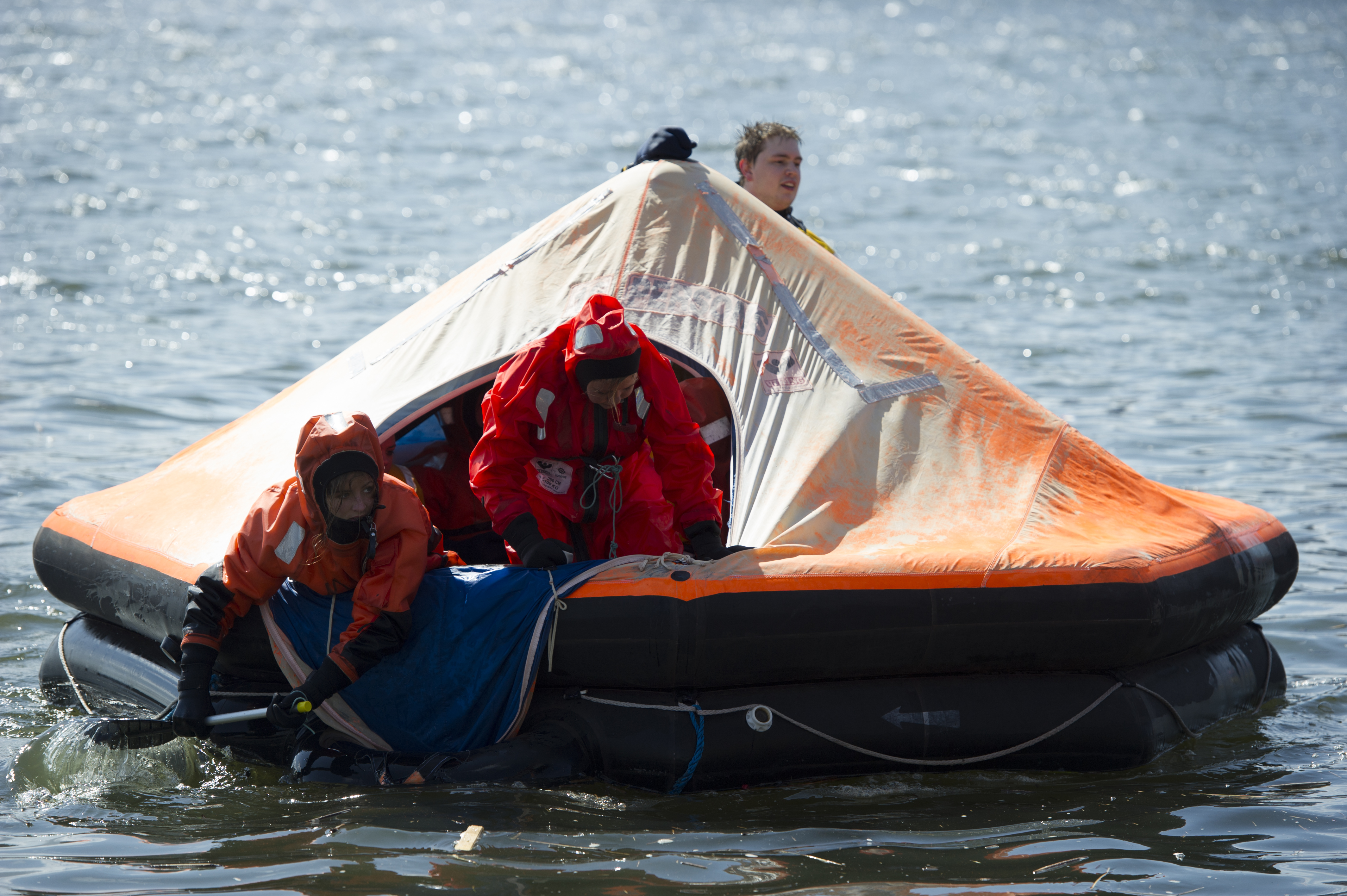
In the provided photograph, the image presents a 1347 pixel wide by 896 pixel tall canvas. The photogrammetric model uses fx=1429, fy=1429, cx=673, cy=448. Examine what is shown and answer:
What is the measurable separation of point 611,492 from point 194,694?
4.31 feet

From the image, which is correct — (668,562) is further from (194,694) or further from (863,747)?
(194,694)

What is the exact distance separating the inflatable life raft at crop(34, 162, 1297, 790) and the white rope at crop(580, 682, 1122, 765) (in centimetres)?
1

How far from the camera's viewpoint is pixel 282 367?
9.78 meters

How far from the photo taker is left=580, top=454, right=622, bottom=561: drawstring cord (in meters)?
4.30

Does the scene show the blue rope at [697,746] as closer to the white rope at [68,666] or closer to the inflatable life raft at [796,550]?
the inflatable life raft at [796,550]

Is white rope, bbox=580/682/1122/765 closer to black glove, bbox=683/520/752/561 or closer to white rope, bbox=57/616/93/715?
black glove, bbox=683/520/752/561

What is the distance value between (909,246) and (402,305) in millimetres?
5616

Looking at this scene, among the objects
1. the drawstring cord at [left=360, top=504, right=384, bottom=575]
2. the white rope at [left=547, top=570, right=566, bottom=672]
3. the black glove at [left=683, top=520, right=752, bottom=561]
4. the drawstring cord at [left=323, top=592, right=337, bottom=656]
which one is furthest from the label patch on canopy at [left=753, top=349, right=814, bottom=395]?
the drawstring cord at [left=323, top=592, right=337, bottom=656]

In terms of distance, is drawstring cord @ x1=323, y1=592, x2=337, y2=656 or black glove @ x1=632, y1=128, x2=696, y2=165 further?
black glove @ x1=632, y1=128, x2=696, y2=165

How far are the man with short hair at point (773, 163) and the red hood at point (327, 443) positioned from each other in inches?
96.8

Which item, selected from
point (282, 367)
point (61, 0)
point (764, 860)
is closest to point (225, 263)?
point (282, 367)

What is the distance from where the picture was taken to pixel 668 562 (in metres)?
4.04

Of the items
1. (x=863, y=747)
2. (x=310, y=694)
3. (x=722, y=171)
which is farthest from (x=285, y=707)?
(x=722, y=171)

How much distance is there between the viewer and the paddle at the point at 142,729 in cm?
388
